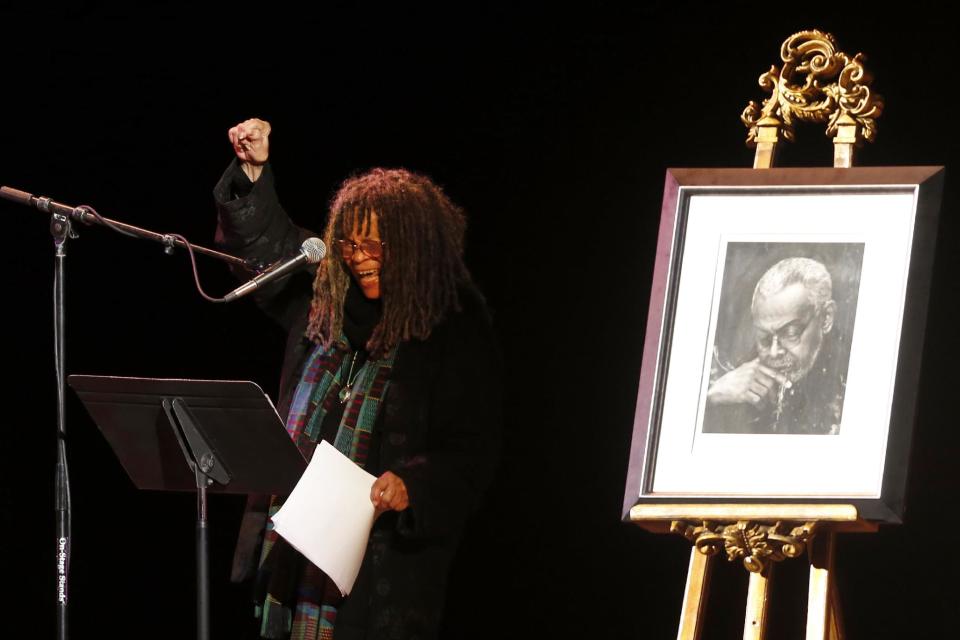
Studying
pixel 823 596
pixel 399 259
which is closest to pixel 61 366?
pixel 399 259

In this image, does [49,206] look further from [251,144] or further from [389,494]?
[389,494]

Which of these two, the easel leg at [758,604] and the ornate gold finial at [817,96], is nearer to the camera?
the easel leg at [758,604]

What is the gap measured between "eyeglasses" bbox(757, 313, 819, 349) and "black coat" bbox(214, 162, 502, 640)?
23.0 inches

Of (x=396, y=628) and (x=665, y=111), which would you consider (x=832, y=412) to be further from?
(x=665, y=111)

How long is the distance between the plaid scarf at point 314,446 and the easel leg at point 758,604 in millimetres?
721

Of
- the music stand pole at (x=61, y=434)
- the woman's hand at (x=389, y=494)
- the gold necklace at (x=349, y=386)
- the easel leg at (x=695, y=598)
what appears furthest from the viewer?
the gold necklace at (x=349, y=386)

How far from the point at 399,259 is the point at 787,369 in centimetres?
85

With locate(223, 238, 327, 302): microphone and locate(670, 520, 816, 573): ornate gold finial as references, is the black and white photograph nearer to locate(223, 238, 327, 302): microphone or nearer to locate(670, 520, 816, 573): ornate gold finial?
locate(670, 520, 816, 573): ornate gold finial

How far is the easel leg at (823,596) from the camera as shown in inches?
84.0

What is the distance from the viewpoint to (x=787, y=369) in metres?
2.21

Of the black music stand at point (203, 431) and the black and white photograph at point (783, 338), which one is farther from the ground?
the black and white photograph at point (783, 338)

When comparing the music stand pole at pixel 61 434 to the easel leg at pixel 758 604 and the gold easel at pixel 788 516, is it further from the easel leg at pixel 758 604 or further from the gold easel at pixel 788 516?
the easel leg at pixel 758 604

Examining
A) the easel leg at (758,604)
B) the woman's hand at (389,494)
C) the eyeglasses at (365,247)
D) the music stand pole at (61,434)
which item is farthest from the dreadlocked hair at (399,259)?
the easel leg at (758,604)

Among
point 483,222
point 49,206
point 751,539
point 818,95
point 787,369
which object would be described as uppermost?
point 818,95
